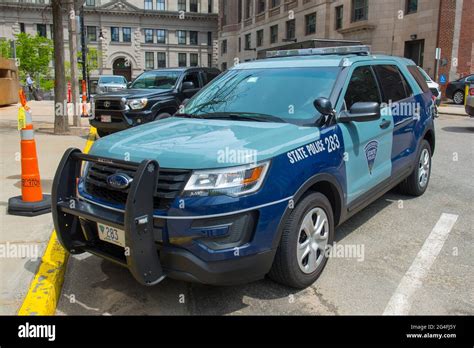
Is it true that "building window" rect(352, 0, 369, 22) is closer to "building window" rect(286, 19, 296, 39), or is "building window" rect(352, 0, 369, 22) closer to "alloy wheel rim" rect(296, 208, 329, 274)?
"building window" rect(286, 19, 296, 39)

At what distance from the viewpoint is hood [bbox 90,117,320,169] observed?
3.26 meters

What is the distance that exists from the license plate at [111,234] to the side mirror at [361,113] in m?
2.17

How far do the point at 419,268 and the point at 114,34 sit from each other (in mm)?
69724

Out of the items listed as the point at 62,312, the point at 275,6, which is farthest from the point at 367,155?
the point at 275,6

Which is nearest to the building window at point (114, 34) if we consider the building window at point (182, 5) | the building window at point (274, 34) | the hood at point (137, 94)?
the building window at point (182, 5)

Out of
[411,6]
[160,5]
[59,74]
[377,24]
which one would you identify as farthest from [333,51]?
[160,5]

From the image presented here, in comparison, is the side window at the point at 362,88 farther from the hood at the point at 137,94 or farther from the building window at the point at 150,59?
the building window at the point at 150,59

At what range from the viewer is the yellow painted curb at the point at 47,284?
3.43 metres

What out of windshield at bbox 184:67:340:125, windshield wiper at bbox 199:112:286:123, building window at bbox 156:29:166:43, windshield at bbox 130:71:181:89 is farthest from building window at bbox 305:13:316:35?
windshield wiper at bbox 199:112:286:123

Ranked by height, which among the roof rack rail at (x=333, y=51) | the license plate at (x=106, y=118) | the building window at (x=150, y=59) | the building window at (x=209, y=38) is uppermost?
the building window at (x=209, y=38)

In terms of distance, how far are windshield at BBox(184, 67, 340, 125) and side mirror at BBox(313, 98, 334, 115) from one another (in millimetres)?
98

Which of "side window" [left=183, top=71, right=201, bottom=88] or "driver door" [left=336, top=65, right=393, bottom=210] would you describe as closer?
"driver door" [left=336, top=65, right=393, bottom=210]

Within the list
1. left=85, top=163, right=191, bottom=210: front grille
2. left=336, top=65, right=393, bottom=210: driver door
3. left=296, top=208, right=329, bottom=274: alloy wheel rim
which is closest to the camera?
left=85, top=163, right=191, bottom=210: front grille

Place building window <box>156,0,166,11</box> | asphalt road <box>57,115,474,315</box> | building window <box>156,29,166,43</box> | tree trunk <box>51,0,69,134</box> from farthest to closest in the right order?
building window <box>156,29,166,43</box> → building window <box>156,0,166,11</box> → tree trunk <box>51,0,69,134</box> → asphalt road <box>57,115,474,315</box>
